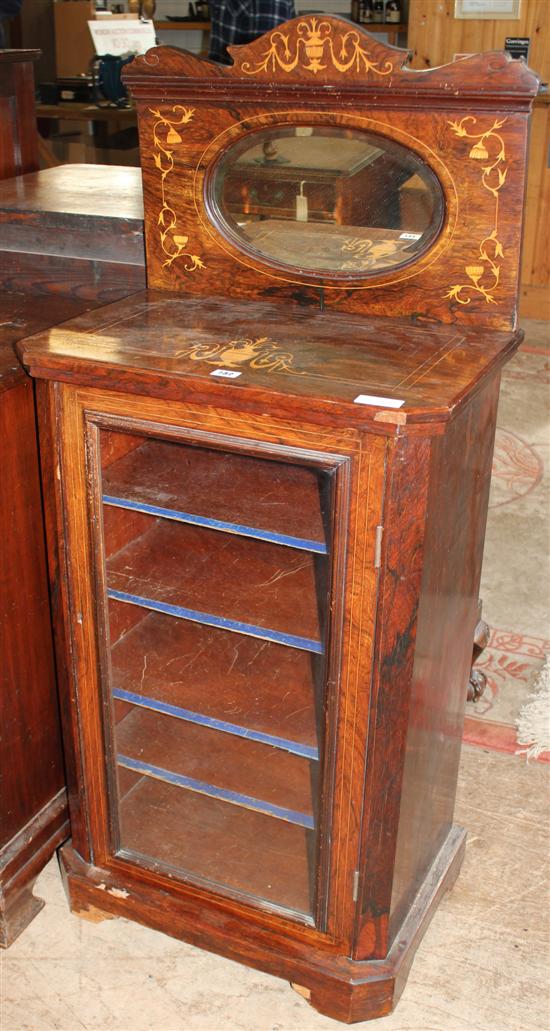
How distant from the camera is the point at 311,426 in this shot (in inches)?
55.8

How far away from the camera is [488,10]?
17.1 feet

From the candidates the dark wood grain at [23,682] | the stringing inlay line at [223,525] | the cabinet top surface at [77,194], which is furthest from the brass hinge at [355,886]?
the cabinet top surface at [77,194]

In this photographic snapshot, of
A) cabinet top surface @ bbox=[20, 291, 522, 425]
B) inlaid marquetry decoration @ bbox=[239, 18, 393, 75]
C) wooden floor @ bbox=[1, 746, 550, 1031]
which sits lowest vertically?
wooden floor @ bbox=[1, 746, 550, 1031]

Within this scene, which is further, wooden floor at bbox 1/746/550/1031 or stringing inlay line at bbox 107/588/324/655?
wooden floor at bbox 1/746/550/1031

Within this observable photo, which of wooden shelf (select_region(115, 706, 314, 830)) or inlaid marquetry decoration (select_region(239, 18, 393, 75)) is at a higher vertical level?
inlaid marquetry decoration (select_region(239, 18, 393, 75))

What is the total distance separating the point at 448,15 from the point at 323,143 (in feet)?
13.6

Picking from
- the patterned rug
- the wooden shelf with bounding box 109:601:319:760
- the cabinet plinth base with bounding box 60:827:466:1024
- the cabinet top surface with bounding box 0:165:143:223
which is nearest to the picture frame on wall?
the patterned rug

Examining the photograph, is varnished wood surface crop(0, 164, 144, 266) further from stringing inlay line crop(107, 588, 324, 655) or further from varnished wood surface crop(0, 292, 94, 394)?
stringing inlay line crop(107, 588, 324, 655)

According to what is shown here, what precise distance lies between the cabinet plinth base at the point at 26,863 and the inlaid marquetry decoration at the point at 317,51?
143 centimetres

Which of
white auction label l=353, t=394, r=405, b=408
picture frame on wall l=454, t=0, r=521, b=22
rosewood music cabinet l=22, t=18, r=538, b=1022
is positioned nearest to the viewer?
white auction label l=353, t=394, r=405, b=408

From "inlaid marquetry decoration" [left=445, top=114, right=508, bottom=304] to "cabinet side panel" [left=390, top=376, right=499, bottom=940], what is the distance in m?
0.14

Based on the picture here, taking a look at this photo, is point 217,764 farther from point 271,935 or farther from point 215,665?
point 271,935

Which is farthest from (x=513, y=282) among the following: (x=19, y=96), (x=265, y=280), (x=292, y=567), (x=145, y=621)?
(x=19, y=96)

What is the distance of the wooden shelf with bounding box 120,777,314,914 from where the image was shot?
1.84m
